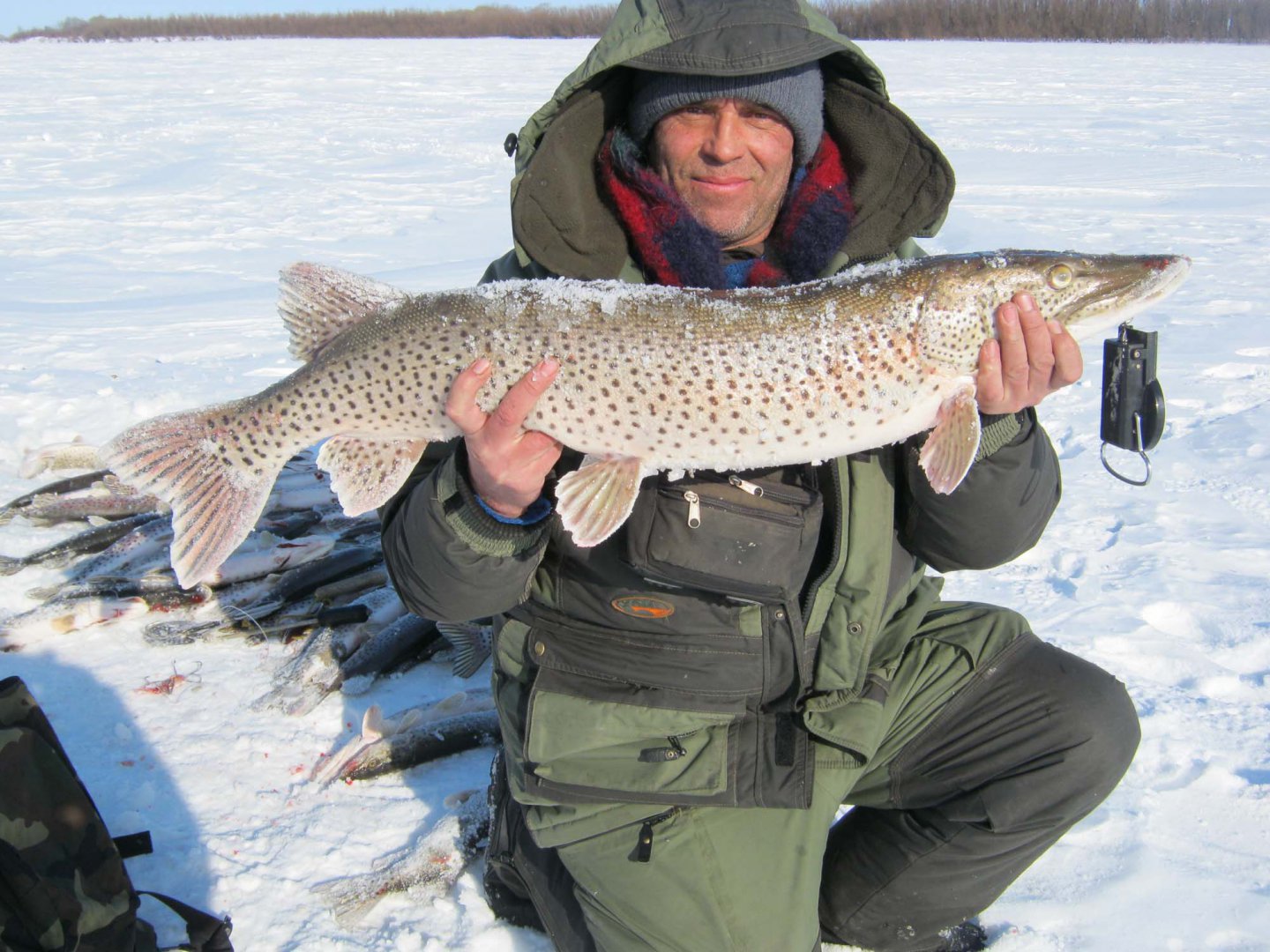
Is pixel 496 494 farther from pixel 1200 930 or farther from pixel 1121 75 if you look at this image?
pixel 1121 75

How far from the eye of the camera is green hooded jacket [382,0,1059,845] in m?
2.28

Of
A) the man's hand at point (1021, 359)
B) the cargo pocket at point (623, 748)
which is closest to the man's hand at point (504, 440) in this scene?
the cargo pocket at point (623, 748)

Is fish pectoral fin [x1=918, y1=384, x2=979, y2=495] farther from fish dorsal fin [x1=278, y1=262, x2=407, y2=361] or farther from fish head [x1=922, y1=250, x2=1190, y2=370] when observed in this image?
fish dorsal fin [x1=278, y1=262, x2=407, y2=361]

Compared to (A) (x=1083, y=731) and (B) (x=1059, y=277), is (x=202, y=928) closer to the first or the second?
(A) (x=1083, y=731)

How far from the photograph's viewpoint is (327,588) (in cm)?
384

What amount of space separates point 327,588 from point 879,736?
2.34m

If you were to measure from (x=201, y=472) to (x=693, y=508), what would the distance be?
4.16ft

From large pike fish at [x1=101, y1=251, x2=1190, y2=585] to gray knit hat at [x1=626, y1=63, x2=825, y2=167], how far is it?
0.52 metres

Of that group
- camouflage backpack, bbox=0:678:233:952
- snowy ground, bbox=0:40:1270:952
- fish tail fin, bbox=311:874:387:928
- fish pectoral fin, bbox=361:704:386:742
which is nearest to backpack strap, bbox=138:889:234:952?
camouflage backpack, bbox=0:678:233:952

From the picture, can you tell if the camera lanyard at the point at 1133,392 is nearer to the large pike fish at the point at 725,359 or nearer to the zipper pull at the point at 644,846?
the large pike fish at the point at 725,359

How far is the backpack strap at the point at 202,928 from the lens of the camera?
86.4 inches

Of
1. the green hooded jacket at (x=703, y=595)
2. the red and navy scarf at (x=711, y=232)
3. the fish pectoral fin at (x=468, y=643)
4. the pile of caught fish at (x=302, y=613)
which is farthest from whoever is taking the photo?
the fish pectoral fin at (x=468, y=643)

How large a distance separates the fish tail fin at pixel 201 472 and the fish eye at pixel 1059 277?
6.42 ft

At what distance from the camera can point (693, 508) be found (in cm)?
227
